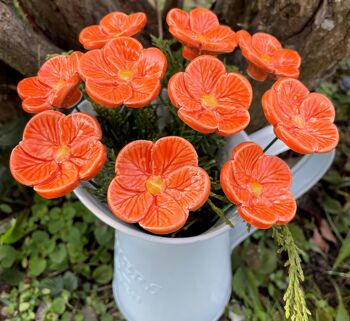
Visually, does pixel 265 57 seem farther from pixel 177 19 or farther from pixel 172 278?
pixel 172 278

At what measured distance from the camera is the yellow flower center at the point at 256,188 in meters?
0.39

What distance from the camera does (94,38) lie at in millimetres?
440

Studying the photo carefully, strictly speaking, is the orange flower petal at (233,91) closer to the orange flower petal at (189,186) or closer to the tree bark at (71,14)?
the orange flower petal at (189,186)

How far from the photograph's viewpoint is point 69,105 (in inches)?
17.0

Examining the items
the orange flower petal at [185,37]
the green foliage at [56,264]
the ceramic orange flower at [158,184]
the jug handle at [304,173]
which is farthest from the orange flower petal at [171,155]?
the green foliage at [56,264]

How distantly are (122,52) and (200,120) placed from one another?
109 mm

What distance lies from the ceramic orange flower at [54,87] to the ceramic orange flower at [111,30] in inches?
0.8

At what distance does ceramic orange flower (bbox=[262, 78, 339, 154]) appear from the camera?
37 cm

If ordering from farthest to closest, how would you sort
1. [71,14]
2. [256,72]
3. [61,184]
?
[71,14]
[256,72]
[61,184]

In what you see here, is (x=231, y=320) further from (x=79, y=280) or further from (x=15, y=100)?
(x=15, y=100)

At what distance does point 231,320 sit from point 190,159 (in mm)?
378

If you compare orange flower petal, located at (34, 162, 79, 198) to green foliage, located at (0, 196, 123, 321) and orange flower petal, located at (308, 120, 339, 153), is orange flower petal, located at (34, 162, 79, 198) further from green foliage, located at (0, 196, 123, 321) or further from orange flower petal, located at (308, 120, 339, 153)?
green foliage, located at (0, 196, 123, 321)

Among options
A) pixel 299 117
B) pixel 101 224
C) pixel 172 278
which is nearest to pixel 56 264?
pixel 101 224

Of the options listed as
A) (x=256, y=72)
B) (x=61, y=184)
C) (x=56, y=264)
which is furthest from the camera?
(x=56, y=264)
